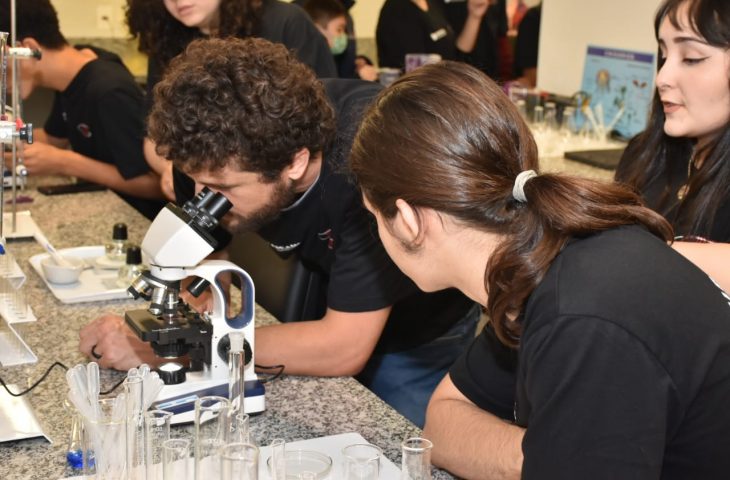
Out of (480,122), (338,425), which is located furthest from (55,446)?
(480,122)

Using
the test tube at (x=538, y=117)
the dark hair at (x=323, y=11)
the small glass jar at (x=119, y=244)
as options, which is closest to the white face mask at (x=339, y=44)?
the dark hair at (x=323, y=11)

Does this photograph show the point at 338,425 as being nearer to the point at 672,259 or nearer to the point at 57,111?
the point at 672,259

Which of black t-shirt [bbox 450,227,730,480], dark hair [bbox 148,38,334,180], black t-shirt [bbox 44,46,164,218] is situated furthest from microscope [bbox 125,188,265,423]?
black t-shirt [bbox 44,46,164,218]

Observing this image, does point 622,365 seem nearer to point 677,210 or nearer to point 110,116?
point 677,210

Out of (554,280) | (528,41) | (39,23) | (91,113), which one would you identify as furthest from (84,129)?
(528,41)

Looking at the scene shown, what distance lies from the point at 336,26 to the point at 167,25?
1893 millimetres

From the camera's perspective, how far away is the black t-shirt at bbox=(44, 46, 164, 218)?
2953 mm

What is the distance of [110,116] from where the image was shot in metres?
2.96

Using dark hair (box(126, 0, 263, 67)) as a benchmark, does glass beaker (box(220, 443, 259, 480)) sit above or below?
below

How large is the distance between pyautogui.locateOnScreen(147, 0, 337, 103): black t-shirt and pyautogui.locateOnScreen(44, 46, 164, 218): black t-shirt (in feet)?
0.77

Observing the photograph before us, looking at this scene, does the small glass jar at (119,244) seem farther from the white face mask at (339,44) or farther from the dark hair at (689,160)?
the white face mask at (339,44)

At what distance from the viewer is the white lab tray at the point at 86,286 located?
2047mm

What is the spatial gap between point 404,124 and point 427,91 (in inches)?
2.1

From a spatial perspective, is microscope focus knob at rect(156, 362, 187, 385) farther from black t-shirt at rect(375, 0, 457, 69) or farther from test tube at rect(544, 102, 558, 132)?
black t-shirt at rect(375, 0, 457, 69)
